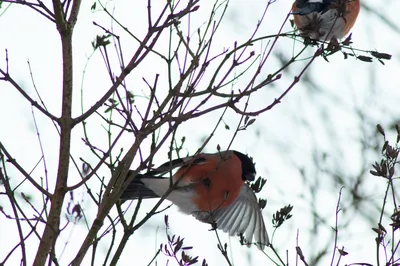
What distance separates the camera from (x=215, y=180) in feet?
13.2

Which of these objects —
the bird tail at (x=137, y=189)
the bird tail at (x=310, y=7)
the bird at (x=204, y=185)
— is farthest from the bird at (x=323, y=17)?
the bird tail at (x=137, y=189)

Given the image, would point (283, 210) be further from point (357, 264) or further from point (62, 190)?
point (62, 190)

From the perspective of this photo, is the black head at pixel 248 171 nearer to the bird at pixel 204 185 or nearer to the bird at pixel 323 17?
the bird at pixel 204 185

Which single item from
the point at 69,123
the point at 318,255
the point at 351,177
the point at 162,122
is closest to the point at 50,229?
the point at 69,123

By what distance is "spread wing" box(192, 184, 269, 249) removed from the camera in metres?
4.51

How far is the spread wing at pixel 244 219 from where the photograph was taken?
178 inches

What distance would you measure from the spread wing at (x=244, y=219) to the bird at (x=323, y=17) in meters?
1.26

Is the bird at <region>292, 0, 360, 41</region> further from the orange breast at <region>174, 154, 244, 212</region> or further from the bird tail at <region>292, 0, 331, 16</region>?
the orange breast at <region>174, 154, 244, 212</region>

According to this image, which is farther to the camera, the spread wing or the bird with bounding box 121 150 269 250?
the spread wing

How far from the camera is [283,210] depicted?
112 inches

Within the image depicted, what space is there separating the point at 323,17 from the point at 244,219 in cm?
158

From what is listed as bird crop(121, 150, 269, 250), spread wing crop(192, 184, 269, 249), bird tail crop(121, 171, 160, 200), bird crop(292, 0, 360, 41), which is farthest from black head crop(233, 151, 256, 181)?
bird crop(292, 0, 360, 41)

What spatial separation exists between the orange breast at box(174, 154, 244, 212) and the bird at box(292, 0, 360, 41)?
90 centimetres

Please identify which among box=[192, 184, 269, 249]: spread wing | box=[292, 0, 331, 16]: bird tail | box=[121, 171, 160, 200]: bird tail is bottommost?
box=[121, 171, 160, 200]: bird tail
